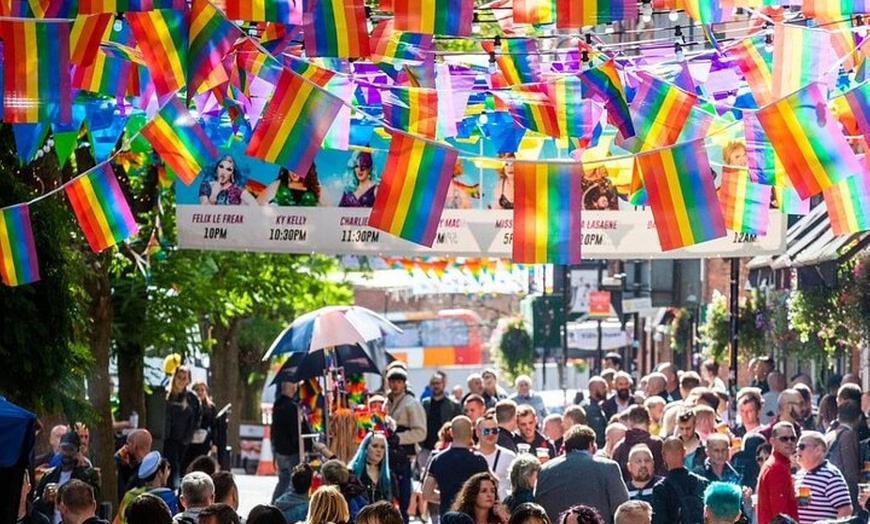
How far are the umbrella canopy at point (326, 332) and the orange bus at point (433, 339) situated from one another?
131 feet

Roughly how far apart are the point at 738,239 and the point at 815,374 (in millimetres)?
10920

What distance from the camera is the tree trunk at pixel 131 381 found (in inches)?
984

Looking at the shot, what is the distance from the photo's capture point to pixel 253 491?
29250 millimetres

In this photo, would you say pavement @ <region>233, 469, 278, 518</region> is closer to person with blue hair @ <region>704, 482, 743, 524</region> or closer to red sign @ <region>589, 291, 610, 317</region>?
red sign @ <region>589, 291, 610, 317</region>

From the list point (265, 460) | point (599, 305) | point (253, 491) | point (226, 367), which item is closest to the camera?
point (253, 491)

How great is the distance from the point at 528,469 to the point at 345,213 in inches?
271

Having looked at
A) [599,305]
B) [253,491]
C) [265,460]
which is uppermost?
[599,305]

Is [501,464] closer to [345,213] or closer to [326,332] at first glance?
[345,213]

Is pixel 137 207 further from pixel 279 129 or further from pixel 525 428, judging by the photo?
pixel 279 129

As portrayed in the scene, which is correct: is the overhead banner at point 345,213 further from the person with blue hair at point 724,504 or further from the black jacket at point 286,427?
the person with blue hair at point 724,504

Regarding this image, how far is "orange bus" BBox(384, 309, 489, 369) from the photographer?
64062mm

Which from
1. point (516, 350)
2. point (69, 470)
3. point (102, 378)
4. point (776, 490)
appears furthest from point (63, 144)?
point (516, 350)

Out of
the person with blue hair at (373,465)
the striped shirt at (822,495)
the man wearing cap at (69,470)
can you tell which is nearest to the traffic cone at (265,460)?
the person with blue hair at (373,465)

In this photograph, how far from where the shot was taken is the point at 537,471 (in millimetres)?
13992
